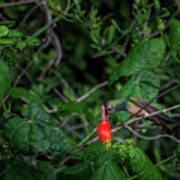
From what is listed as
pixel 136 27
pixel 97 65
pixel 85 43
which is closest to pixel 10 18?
pixel 85 43

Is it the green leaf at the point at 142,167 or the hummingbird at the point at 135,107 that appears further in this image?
the hummingbird at the point at 135,107

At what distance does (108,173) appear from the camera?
2.68 ft

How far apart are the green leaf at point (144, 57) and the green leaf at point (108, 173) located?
1.17 feet

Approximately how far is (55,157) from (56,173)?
17 centimetres

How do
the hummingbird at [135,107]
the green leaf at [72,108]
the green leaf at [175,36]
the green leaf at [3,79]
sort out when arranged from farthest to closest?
1. the hummingbird at [135,107]
2. the green leaf at [72,108]
3. the green leaf at [175,36]
4. the green leaf at [3,79]

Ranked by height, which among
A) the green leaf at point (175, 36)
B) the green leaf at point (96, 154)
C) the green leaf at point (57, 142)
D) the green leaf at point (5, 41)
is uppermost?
the green leaf at point (5, 41)

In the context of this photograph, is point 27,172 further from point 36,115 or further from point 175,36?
point 175,36

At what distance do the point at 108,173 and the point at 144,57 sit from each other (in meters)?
0.43

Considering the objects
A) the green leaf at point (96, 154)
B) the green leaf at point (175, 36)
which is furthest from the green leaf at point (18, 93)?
the green leaf at point (175, 36)

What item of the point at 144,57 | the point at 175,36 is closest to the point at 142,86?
the point at 144,57

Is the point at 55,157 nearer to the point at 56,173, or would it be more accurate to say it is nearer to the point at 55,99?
the point at 56,173

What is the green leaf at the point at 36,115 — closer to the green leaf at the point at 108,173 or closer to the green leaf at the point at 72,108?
the green leaf at the point at 72,108

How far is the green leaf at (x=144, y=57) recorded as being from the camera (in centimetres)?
103

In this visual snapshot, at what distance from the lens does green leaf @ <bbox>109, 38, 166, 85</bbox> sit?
1030 millimetres
